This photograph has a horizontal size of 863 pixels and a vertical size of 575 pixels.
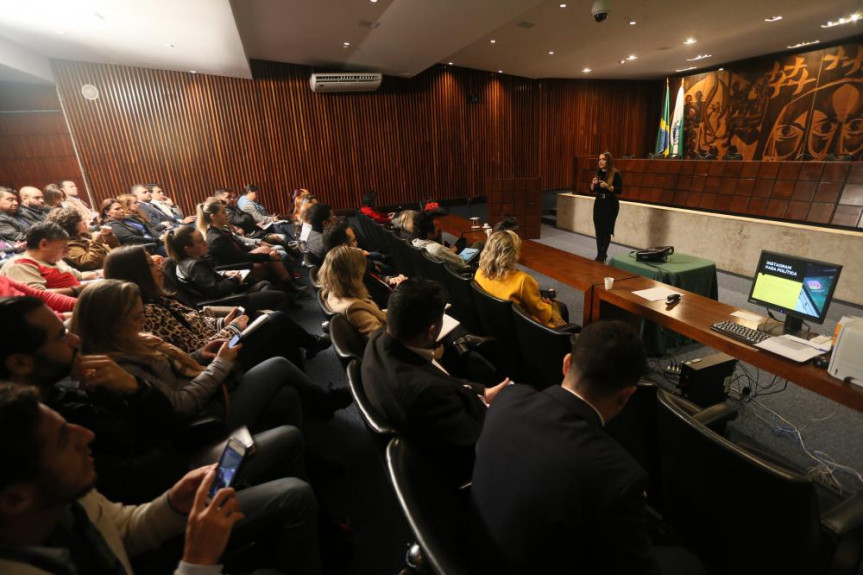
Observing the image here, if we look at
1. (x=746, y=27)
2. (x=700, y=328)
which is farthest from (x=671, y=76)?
(x=700, y=328)

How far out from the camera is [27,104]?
237 inches

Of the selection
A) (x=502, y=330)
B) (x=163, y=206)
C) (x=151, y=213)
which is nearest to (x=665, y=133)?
(x=502, y=330)

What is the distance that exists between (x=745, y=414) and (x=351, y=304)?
2473 mm

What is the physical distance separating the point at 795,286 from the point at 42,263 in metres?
4.64

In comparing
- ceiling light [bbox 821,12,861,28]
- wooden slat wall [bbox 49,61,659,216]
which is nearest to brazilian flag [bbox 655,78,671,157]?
wooden slat wall [bbox 49,61,659,216]

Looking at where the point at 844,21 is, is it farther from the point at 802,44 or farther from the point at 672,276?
the point at 672,276

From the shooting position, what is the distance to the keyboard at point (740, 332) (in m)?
1.89

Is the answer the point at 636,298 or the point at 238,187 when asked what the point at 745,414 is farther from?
the point at 238,187

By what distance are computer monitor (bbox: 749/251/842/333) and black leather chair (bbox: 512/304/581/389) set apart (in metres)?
0.94

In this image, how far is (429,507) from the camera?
105cm

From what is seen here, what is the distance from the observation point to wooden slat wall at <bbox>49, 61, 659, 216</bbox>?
654cm

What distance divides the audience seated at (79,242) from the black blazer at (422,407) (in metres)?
3.20

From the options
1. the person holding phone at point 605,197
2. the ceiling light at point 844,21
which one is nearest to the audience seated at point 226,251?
the person holding phone at point 605,197

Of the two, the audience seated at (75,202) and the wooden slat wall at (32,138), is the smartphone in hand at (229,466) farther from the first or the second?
the wooden slat wall at (32,138)
